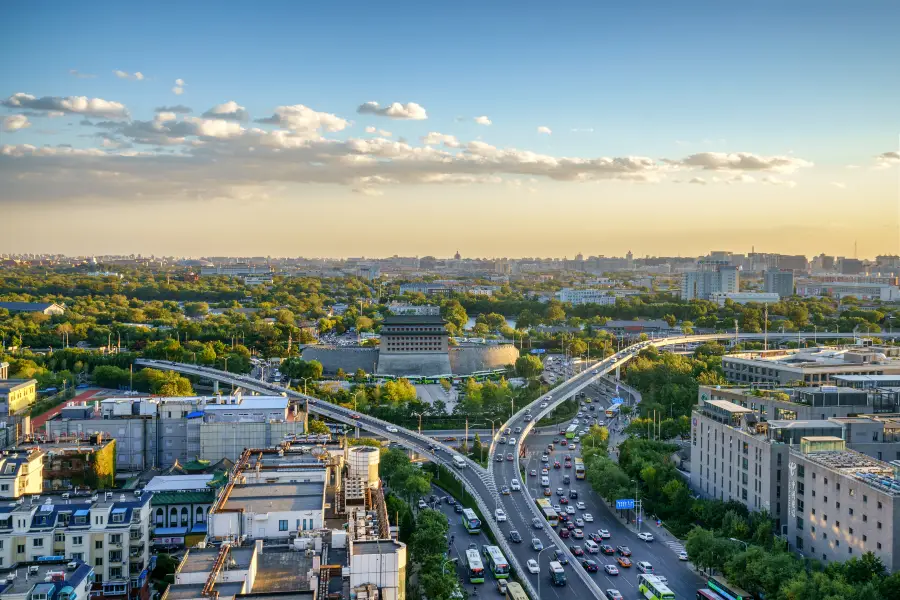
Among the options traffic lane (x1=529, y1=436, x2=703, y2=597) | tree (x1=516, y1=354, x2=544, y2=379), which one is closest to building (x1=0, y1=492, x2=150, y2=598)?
traffic lane (x1=529, y1=436, x2=703, y2=597)

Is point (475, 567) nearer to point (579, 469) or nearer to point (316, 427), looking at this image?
point (579, 469)

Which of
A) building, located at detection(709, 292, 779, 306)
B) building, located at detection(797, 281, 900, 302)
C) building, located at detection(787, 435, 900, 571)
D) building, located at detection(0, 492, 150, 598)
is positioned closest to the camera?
building, located at detection(787, 435, 900, 571)

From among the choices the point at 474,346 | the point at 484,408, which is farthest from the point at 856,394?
the point at 474,346

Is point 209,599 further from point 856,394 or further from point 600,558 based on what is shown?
point 856,394

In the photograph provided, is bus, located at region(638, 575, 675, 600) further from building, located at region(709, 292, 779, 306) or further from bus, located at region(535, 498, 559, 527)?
building, located at region(709, 292, 779, 306)

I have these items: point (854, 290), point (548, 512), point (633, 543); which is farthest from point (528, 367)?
point (854, 290)

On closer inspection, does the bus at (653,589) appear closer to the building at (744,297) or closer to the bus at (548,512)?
the bus at (548,512)
